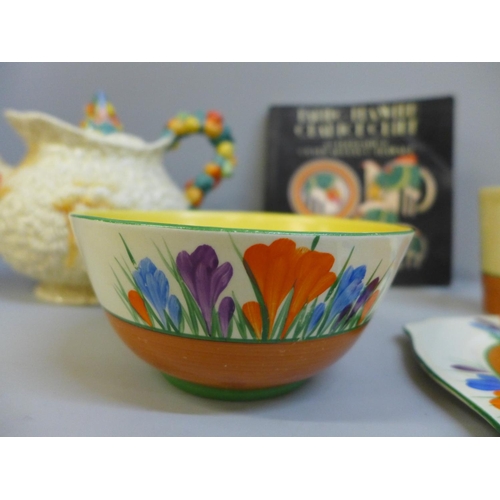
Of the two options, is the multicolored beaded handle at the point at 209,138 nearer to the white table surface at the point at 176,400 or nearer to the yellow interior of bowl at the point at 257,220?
the yellow interior of bowl at the point at 257,220

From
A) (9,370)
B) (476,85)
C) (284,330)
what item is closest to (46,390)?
(9,370)

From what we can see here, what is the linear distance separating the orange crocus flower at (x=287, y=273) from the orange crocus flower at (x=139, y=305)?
2.7 inches

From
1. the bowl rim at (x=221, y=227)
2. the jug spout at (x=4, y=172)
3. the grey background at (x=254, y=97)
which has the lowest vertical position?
the bowl rim at (x=221, y=227)

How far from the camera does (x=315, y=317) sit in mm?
241

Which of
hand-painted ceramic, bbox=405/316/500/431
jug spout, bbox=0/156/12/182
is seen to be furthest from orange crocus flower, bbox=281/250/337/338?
jug spout, bbox=0/156/12/182

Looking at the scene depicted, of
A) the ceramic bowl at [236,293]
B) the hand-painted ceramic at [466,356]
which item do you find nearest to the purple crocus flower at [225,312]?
the ceramic bowl at [236,293]

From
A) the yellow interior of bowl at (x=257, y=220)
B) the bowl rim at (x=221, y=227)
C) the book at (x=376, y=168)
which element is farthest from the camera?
the book at (x=376, y=168)

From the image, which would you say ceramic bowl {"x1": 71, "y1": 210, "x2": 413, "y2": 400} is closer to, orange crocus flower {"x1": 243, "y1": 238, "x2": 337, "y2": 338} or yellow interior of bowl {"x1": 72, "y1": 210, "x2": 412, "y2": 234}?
orange crocus flower {"x1": 243, "y1": 238, "x2": 337, "y2": 338}

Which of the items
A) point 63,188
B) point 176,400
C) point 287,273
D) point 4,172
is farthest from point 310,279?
point 4,172

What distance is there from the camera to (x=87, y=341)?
39cm

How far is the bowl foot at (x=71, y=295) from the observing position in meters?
0.50

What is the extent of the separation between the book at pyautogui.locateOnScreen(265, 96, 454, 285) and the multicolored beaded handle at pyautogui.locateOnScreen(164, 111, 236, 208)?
15cm

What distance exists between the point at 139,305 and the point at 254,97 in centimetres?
55

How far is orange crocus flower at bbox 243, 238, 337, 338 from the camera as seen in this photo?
215mm
